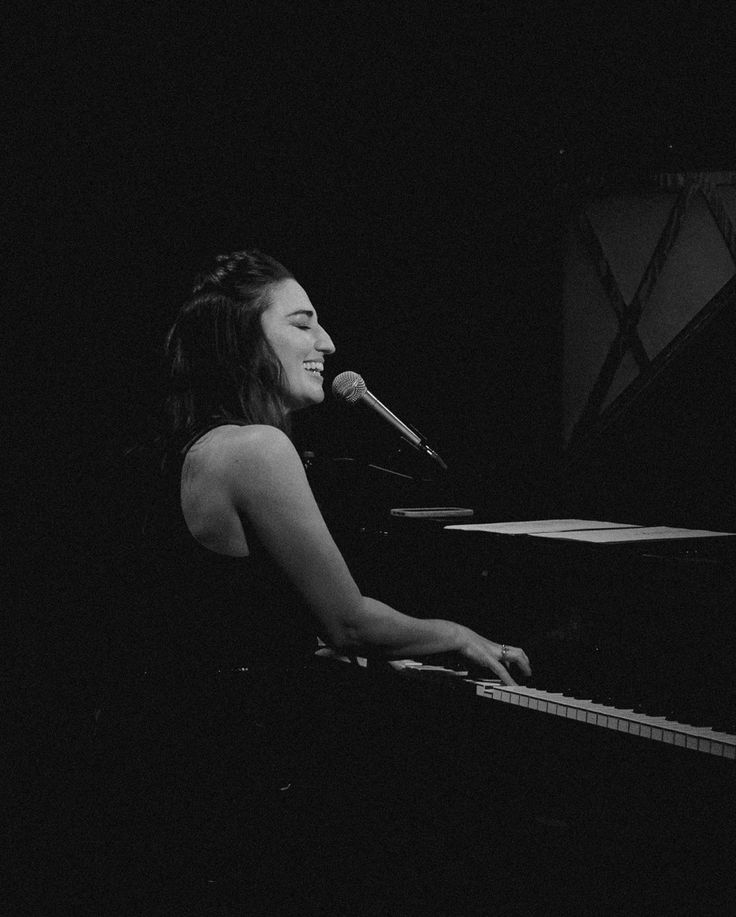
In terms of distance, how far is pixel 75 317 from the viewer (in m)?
3.55

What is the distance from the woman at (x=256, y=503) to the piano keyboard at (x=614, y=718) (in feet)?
0.19

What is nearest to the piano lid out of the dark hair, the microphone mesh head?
the microphone mesh head

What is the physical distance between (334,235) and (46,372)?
4.00 ft

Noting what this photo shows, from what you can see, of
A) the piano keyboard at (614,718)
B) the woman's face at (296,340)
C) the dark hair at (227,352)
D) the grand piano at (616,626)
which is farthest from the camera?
the woman's face at (296,340)

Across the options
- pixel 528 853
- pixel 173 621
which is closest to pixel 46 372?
pixel 173 621

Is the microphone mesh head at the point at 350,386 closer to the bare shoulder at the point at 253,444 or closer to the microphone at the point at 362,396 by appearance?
the microphone at the point at 362,396

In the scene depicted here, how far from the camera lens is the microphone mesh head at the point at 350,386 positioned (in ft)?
9.20

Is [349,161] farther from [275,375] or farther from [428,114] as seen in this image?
[275,375]

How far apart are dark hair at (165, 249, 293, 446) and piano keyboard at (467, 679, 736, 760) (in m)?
0.87

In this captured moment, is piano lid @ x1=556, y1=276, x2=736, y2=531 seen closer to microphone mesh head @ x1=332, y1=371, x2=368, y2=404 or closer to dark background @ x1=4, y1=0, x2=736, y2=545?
dark background @ x1=4, y1=0, x2=736, y2=545

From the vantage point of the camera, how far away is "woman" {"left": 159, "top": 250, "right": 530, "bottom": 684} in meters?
2.10

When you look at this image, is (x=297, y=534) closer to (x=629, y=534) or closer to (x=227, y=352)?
(x=227, y=352)

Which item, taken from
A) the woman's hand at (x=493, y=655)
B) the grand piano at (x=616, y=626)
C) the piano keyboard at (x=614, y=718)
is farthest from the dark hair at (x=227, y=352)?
the piano keyboard at (x=614, y=718)

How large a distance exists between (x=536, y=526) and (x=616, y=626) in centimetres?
42
